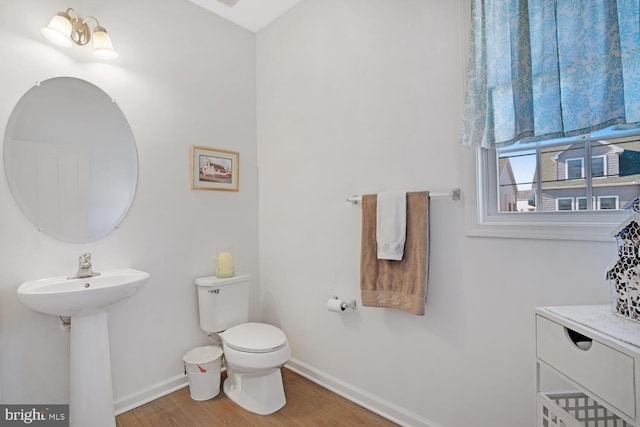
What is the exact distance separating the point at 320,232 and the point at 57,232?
148 cm

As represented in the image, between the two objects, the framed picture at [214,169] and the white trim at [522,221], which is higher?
the framed picture at [214,169]

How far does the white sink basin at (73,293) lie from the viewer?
55.1 inches

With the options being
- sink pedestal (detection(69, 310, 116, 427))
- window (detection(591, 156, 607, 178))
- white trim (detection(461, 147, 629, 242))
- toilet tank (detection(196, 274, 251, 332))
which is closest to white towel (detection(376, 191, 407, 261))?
white trim (detection(461, 147, 629, 242))

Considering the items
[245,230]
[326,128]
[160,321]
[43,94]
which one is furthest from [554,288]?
[43,94]

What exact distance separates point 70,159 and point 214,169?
84 centimetres

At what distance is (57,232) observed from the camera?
1717mm

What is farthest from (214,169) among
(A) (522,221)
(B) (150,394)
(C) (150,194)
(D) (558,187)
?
(D) (558,187)

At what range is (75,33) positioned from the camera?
Result: 1.72m

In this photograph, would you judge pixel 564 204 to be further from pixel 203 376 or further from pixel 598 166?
pixel 203 376

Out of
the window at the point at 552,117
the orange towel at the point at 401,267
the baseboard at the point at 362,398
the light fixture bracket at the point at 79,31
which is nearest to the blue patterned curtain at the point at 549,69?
the window at the point at 552,117

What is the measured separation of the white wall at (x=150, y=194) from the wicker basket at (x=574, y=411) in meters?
2.00

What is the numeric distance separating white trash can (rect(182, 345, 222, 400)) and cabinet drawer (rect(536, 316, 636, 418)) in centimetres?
179

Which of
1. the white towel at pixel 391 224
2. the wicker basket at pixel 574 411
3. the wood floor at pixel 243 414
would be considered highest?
the white towel at pixel 391 224

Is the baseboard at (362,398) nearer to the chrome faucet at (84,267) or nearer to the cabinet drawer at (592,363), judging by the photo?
the cabinet drawer at (592,363)
